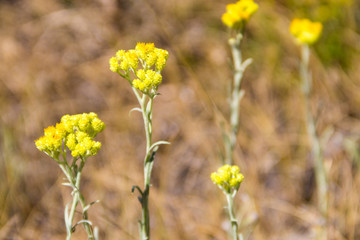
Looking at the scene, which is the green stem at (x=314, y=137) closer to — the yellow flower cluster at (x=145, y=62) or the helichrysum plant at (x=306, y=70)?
the helichrysum plant at (x=306, y=70)

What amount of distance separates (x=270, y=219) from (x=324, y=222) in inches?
20.7

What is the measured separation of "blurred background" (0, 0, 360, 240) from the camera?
2.58 m

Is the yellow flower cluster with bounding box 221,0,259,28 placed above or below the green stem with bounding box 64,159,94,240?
above

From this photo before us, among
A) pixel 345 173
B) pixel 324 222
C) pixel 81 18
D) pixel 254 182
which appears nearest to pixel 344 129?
pixel 345 173

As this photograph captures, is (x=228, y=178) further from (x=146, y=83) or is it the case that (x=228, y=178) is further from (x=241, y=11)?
(x=241, y=11)

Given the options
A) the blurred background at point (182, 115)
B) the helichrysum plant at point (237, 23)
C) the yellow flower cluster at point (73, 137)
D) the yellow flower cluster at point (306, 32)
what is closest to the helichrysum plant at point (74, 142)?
the yellow flower cluster at point (73, 137)

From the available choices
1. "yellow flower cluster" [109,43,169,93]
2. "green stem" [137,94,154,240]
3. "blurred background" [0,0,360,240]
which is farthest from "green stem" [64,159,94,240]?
"blurred background" [0,0,360,240]

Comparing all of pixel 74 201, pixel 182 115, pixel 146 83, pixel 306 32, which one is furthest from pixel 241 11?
pixel 182 115

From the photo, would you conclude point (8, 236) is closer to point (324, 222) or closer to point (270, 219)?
point (270, 219)

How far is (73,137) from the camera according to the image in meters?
1.17

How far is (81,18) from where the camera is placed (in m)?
4.23

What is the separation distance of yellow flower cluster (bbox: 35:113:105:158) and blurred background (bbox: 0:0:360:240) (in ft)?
3.49

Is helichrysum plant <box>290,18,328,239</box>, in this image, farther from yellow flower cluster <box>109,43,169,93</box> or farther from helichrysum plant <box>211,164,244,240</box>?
yellow flower cluster <box>109,43,169,93</box>

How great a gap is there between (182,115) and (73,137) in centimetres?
230
